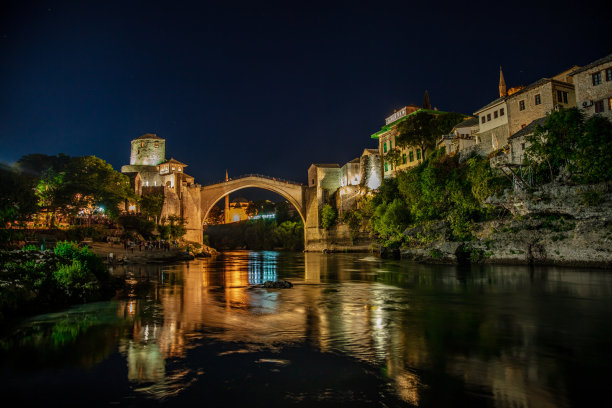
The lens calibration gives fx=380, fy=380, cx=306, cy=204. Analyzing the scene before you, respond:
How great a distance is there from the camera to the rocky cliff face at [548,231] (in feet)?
58.9

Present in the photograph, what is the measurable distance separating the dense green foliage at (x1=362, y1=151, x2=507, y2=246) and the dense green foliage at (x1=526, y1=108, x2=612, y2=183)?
2621 mm

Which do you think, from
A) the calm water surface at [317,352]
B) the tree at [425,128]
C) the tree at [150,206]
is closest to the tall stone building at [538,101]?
the tree at [425,128]

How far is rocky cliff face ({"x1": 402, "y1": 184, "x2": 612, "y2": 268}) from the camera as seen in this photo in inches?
706

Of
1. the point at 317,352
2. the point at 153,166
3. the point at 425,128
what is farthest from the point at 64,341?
the point at 153,166

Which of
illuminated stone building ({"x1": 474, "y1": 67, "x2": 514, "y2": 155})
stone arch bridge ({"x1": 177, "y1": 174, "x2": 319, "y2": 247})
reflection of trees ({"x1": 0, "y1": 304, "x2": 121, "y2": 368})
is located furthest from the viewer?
stone arch bridge ({"x1": 177, "y1": 174, "x2": 319, "y2": 247})

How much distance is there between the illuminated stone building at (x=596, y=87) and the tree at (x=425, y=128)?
657 inches

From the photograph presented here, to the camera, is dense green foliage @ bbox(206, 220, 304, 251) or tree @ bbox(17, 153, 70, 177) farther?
dense green foliage @ bbox(206, 220, 304, 251)

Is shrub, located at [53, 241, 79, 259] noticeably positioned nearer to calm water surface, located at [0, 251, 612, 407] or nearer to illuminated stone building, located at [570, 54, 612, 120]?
calm water surface, located at [0, 251, 612, 407]

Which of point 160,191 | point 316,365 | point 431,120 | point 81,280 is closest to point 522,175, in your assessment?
point 431,120

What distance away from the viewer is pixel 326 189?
52.7m

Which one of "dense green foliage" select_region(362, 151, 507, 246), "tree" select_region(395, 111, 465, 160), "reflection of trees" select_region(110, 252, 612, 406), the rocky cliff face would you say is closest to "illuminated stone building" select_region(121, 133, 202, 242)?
"dense green foliage" select_region(362, 151, 507, 246)

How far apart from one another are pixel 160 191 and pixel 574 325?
136 ft

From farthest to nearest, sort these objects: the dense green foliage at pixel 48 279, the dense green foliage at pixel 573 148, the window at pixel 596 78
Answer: the window at pixel 596 78
the dense green foliage at pixel 573 148
the dense green foliage at pixel 48 279

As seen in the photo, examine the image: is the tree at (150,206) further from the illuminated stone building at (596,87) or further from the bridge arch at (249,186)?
the illuminated stone building at (596,87)
